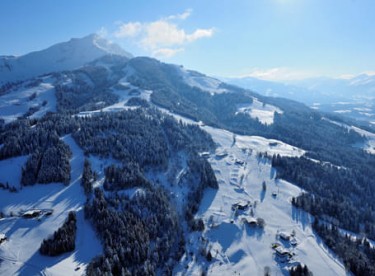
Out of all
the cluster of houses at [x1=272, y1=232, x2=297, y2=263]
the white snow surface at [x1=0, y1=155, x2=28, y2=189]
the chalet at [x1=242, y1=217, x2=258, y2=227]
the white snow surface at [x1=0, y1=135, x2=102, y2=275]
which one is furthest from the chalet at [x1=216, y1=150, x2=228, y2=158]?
the white snow surface at [x1=0, y1=155, x2=28, y2=189]

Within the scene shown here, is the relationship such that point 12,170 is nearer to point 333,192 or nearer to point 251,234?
point 251,234

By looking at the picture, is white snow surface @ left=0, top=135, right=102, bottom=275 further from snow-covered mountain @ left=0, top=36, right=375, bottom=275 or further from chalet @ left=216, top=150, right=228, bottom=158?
chalet @ left=216, top=150, right=228, bottom=158

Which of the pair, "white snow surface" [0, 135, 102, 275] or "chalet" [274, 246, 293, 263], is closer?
"white snow surface" [0, 135, 102, 275]

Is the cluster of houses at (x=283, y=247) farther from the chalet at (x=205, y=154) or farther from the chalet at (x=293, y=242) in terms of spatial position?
the chalet at (x=205, y=154)

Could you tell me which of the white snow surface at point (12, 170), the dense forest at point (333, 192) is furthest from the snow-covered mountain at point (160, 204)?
the dense forest at point (333, 192)

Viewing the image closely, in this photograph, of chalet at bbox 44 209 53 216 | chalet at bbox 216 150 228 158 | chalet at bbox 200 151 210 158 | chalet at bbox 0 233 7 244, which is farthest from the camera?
chalet at bbox 216 150 228 158

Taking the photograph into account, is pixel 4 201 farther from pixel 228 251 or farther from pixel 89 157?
pixel 228 251

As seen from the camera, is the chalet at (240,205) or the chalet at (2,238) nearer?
the chalet at (2,238)

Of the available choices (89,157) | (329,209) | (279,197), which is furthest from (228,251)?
(89,157)

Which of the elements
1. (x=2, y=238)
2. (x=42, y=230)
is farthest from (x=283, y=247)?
(x=2, y=238)
